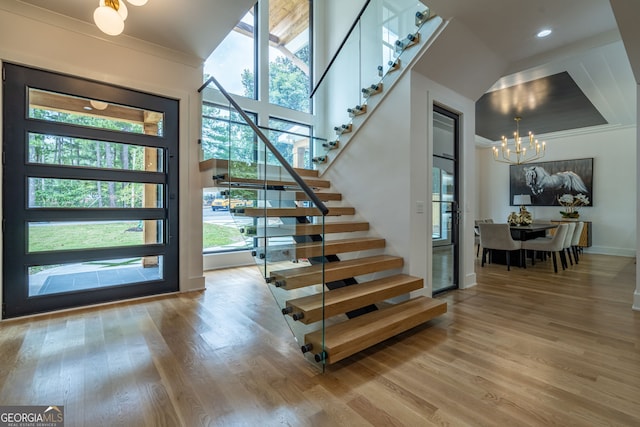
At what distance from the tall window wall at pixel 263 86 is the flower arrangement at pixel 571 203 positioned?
22.5 ft

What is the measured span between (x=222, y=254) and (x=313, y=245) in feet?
11.5

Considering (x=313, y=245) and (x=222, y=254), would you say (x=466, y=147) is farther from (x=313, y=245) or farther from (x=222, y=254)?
(x=222, y=254)

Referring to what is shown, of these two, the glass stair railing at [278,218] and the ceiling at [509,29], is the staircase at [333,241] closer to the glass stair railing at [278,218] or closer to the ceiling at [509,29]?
the glass stair railing at [278,218]

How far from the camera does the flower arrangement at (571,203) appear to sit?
7.51 meters

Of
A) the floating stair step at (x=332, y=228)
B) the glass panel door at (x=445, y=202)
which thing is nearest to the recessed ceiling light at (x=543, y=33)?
the glass panel door at (x=445, y=202)

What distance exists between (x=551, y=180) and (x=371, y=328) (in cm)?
839

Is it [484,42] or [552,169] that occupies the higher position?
[484,42]

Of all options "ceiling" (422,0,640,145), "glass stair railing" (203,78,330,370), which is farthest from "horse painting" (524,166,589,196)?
"glass stair railing" (203,78,330,370)

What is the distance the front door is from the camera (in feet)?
9.72

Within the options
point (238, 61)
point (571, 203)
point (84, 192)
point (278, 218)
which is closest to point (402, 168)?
point (278, 218)

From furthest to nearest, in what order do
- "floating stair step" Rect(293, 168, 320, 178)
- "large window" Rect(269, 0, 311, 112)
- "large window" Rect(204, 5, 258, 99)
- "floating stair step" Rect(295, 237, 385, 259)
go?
"large window" Rect(269, 0, 311, 112) < "large window" Rect(204, 5, 258, 99) < "floating stair step" Rect(293, 168, 320, 178) < "floating stair step" Rect(295, 237, 385, 259)

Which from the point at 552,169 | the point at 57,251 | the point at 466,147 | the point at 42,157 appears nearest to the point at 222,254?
the point at 57,251

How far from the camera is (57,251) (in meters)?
3.17

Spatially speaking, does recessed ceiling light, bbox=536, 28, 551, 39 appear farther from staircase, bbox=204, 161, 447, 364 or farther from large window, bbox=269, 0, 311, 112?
large window, bbox=269, 0, 311, 112
